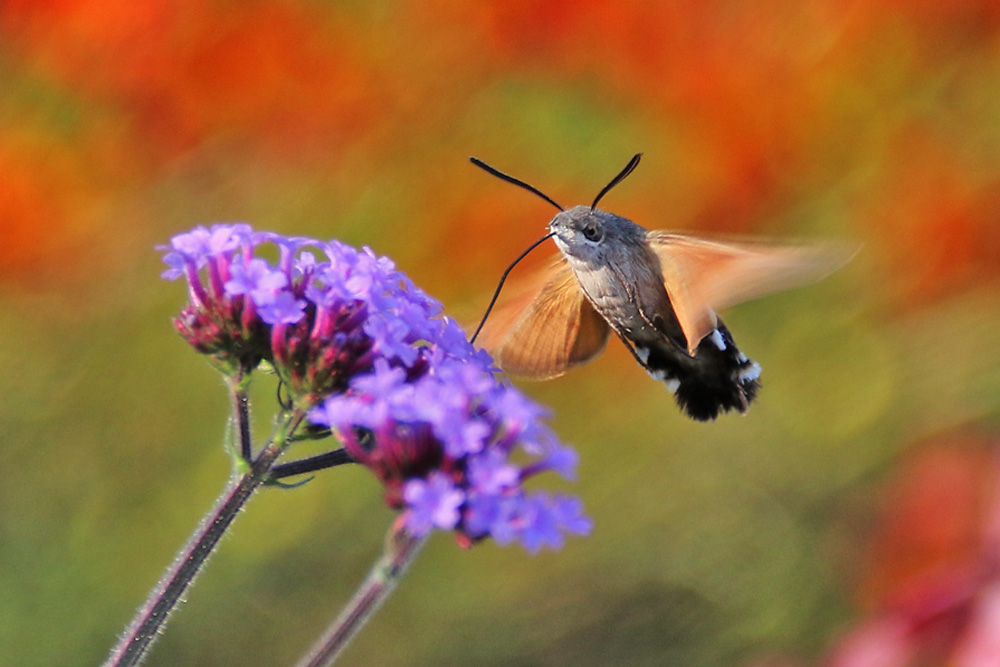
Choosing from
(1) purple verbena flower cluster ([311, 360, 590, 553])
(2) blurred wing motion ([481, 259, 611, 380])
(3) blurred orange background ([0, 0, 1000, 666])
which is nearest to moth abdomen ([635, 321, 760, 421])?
(2) blurred wing motion ([481, 259, 611, 380])

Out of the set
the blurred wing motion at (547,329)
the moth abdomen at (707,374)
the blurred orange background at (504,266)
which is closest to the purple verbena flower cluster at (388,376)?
the blurred wing motion at (547,329)

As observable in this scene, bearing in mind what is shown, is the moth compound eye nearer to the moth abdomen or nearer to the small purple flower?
the moth abdomen

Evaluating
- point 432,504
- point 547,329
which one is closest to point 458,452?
point 432,504

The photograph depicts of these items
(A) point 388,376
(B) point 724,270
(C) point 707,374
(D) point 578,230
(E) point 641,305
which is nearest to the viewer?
(A) point 388,376

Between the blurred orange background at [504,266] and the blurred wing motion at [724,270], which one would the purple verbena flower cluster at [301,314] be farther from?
the blurred orange background at [504,266]

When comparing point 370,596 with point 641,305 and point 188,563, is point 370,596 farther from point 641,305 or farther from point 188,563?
point 641,305

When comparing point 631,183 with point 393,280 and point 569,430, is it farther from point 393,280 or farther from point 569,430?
point 393,280
